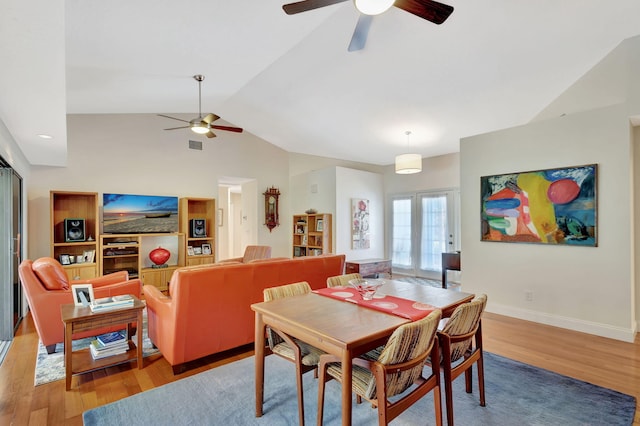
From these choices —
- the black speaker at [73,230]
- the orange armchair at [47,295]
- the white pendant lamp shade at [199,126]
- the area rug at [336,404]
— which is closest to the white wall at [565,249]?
the area rug at [336,404]

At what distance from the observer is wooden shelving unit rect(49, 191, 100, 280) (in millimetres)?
5031

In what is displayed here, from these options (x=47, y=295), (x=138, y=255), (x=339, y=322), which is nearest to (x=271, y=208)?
(x=138, y=255)

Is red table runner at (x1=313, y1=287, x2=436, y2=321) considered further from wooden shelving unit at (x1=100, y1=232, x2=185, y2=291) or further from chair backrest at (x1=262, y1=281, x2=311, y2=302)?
wooden shelving unit at (x1=100, y1=232, x2=185, y2=291)

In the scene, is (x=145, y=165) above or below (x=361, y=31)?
below

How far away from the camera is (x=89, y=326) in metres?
2.61

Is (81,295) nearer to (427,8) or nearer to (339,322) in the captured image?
(339,322)

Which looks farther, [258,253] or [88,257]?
[258,253]

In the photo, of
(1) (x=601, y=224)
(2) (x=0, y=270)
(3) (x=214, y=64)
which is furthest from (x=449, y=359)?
(2) (x=0, y=270)

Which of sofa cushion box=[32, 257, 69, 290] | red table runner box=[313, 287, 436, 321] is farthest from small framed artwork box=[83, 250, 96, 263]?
red table runner box=[313, 287, 436, 321]

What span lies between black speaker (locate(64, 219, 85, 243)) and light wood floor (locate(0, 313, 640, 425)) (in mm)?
1731

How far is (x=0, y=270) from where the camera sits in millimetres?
3500

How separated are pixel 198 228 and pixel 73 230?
202 cm

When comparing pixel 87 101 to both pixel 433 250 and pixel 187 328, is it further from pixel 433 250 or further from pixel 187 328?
A: pixel 433 250

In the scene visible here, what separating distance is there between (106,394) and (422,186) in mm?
6685
